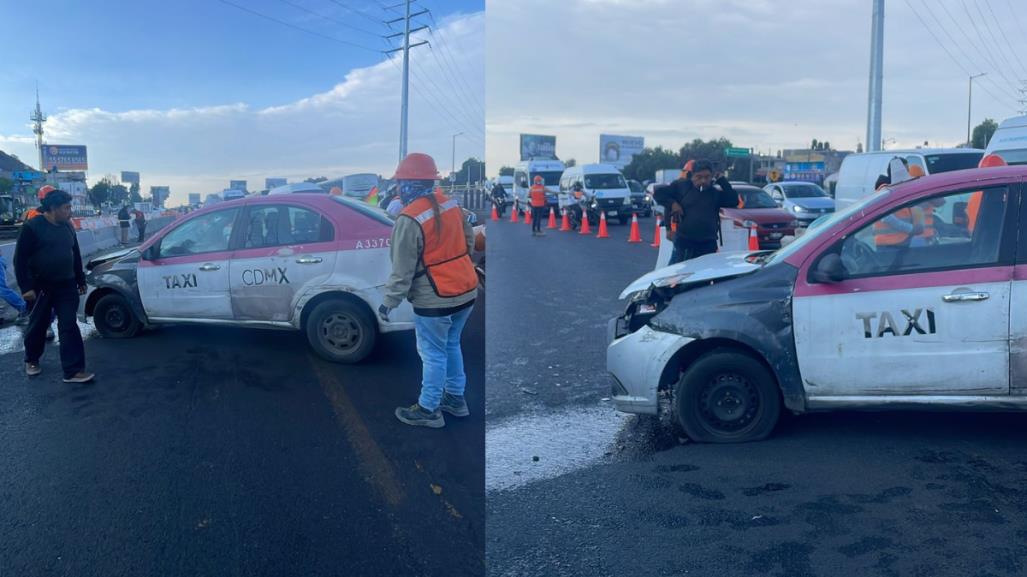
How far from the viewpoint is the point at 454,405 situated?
204 centimetres

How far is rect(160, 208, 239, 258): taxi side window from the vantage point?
1.77 meters

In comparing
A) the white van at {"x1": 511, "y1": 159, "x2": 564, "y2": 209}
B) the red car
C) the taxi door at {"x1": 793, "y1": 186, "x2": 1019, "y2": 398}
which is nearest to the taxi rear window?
the taxi door at {"x1": 793, "y1": 186, "x2": 1019, "y2": 398}

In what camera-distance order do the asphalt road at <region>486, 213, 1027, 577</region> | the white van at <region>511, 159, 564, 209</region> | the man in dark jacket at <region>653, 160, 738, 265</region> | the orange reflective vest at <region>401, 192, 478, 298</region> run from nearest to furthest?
the orange reflective vest at <region>401, 192, 478, 298</region>
the asphalt road at <region>486, 213, 1027, 577</region>
the man in dark jacket at <region>653, 160, 738, 265</region>
the white van at <region>511, 159, 564, 209</region>

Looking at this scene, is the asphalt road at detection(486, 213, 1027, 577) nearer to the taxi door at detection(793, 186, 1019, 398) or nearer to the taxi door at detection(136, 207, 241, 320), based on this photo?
the taxi door at detection(793, 186, 1019, 398)

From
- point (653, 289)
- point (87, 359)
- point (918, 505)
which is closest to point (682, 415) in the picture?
point (653, 289)

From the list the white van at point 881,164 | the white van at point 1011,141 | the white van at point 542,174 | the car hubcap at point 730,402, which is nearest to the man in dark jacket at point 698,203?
the car hubcap at point 730,402

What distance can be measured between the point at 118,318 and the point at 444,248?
74cm

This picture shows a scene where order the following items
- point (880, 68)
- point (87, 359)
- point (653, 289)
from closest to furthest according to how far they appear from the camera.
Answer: point (87, 359) < point (653, 289) < point (880, 68)

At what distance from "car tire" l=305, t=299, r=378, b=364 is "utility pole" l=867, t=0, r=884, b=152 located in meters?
13.7

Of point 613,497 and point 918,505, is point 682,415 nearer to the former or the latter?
point 613,497

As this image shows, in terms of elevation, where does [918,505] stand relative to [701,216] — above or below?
below

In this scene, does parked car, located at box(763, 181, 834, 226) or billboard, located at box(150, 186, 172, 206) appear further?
parked car, located at box(763, 181, 834, 226)

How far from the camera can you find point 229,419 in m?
1.83

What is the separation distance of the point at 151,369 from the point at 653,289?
358cm
